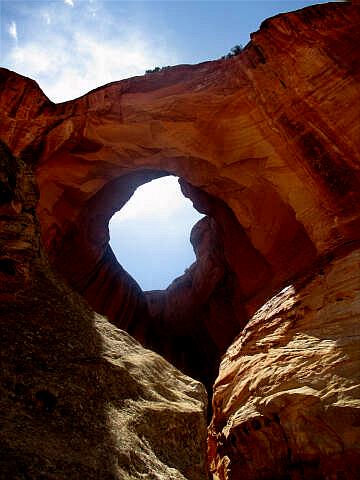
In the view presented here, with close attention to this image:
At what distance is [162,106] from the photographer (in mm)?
16266

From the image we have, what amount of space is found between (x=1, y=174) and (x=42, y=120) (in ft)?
33.1

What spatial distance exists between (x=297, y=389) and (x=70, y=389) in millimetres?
5208

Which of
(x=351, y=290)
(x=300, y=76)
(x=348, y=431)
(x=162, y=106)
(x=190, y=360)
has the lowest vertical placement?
(x=348, y=431)

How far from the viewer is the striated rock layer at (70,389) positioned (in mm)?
3846

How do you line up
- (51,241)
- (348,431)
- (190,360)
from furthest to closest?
(190,360) < (51,241) < (348,431)

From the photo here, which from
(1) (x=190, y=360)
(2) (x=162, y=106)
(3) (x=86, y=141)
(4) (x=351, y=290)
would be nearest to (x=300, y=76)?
(2) (x=162, y=106)

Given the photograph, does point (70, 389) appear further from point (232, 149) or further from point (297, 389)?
point (232, 149)

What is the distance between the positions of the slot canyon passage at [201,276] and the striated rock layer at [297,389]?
0.12 feet

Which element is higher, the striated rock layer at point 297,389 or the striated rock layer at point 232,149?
the striated rock layer at point 232,149

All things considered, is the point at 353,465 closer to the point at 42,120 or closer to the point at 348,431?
the point at 348,431

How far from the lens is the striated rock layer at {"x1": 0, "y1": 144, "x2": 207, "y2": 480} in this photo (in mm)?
3846

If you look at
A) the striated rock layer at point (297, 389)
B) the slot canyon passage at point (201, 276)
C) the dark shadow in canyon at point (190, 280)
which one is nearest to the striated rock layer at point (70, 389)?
the slot canyon passage at point (201, 276)

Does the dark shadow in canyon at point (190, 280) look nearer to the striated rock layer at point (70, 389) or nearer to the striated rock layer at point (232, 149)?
the striated rock layer at point (232, 149)

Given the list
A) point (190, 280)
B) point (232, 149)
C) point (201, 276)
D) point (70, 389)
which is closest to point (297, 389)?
point (70, 389)
